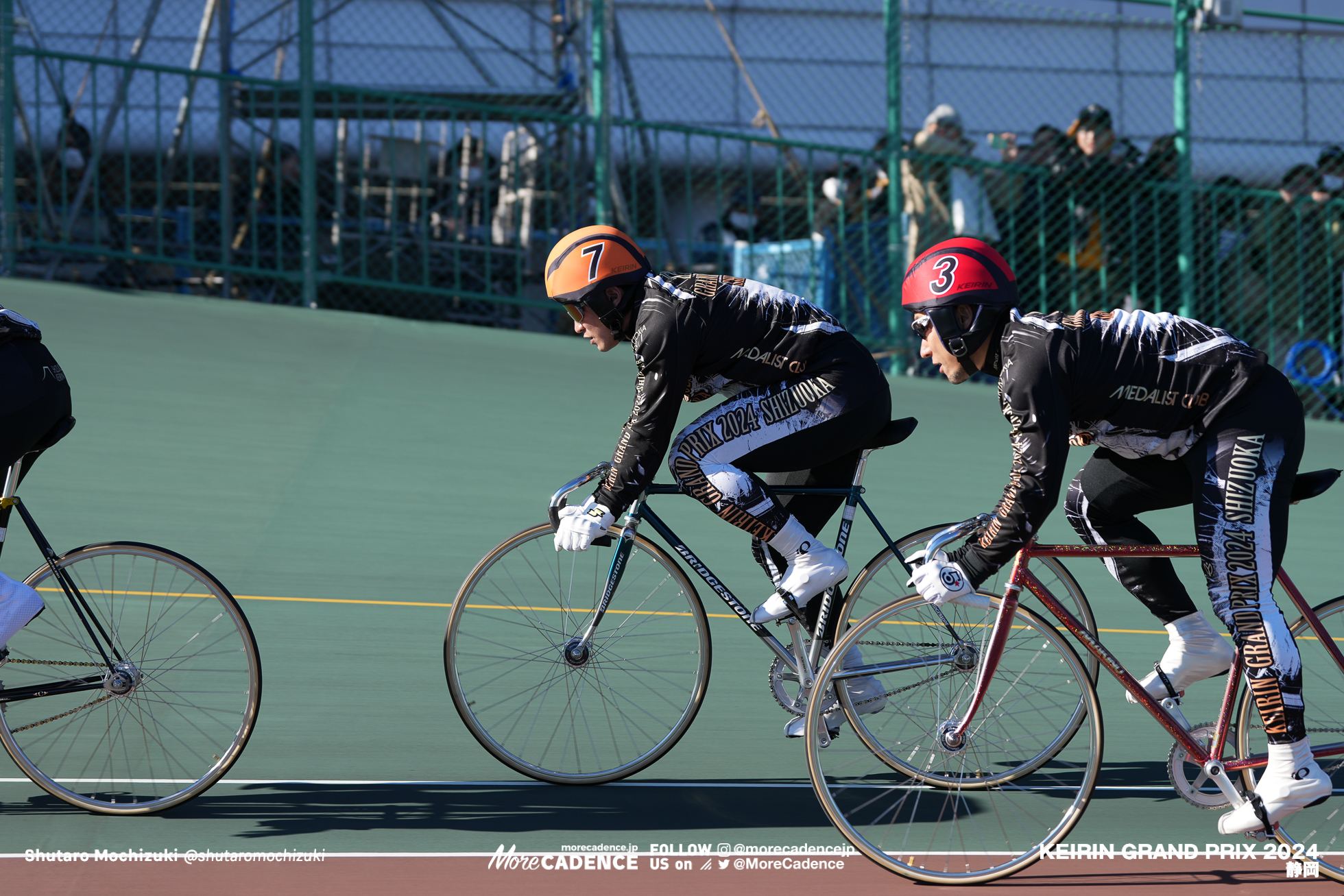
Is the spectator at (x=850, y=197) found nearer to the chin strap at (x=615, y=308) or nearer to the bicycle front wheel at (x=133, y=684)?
the chin strap at (x=615, y=308)

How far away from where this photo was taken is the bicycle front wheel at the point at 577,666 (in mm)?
4527

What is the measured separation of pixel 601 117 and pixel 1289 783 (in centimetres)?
779

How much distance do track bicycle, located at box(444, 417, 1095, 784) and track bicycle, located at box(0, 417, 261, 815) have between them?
27.7 inches

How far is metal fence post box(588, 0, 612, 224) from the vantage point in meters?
10.3

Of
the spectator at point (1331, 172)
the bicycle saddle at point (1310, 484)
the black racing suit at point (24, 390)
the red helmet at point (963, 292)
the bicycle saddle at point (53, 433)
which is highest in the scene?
the spectator at point (1331, 172)

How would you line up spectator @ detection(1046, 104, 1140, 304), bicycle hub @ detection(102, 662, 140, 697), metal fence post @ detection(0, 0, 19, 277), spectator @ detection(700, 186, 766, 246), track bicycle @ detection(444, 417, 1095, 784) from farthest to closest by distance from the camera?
spectator @ detection(1046, 104, 1140, 304), spectator @ detection(700, 186, 766, 246), metal fence post @ detection(0, 0, 19, 277), track bicycle @ detection(444, 417, 1095, 784), bicycle hub @ detection(102, 662, 140, 697)

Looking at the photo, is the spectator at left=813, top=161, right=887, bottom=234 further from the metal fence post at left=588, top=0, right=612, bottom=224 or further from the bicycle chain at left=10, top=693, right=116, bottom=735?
the bicycle chain at left=10, top=693, right=116, bottom=735

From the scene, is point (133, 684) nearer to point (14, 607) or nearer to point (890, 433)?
point (14, 607)

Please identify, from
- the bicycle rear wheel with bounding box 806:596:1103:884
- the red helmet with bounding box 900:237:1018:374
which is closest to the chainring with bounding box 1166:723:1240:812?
the bicycle rear wheel with bounding box 806:596:1103:884

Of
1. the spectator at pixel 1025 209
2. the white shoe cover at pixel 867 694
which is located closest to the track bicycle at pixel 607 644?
the white shoe cover at pixel 867 694

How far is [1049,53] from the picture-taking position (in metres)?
14.5

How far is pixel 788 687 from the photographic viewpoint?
461cm

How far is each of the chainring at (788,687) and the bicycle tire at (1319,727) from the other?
123 centimetres

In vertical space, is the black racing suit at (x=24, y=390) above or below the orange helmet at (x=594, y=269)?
below
